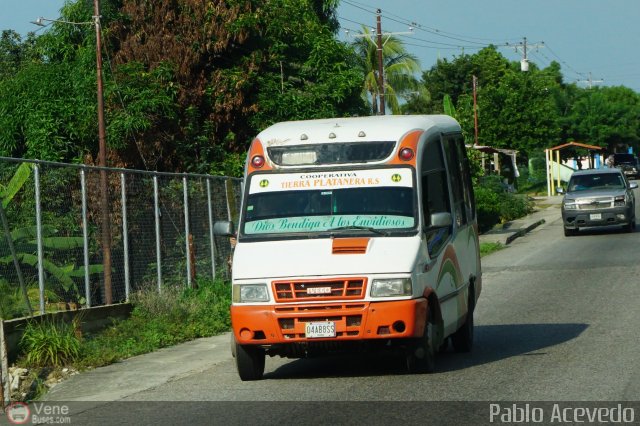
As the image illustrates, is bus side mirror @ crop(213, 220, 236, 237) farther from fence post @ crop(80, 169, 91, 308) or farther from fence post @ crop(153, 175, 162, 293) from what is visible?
fence post @ crop(153, 175, 162, 293)

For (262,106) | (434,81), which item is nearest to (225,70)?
(262,106)

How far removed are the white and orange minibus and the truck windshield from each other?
1 cm

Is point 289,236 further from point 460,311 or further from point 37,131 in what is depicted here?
point 37,131

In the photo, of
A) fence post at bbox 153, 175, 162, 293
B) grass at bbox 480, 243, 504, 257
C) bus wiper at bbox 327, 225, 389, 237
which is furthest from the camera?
Answer: grass at bbox 480, 243, 504, 257

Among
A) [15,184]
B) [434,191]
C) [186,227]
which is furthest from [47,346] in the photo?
[186,227]

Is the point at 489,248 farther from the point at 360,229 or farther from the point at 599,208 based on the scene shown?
the point at 360,229

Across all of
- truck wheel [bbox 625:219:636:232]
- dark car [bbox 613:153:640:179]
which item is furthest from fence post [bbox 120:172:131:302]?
dark car [bbox 613:153:640:179]

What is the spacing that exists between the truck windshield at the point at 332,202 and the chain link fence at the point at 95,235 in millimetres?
3139

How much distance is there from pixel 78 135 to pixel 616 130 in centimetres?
7210

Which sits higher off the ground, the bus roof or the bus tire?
the bus roof

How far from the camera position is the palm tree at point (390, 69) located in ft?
203

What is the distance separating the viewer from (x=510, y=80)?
75062mm

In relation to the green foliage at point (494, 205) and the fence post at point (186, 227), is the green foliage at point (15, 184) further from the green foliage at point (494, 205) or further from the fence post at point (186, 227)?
the green foliage at point (494, 205)

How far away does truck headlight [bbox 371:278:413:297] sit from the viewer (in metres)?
10.3
